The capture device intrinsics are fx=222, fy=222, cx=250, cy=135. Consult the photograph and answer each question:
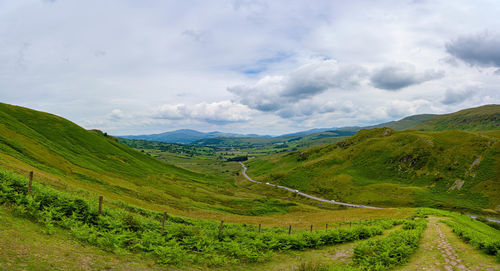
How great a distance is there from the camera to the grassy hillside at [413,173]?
99812 mm

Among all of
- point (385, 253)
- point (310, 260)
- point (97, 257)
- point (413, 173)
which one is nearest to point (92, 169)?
point (97, 257)

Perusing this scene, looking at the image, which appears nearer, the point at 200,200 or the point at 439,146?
the point at 200,200

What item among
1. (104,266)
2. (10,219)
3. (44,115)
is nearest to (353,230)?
(104,266)

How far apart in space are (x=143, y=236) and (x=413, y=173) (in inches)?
5826

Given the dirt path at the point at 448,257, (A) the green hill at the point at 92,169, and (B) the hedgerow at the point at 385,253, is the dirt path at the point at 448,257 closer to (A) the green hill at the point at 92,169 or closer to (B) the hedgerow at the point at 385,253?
(B) the hedgerow at the point at 385,253

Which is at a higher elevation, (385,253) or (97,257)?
(385,253)

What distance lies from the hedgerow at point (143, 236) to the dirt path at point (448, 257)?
735 cm

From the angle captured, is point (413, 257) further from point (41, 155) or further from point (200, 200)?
point (41, 155)

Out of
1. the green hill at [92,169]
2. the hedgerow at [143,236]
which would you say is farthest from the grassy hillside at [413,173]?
the hedgerow at [143,236]

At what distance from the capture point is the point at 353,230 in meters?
26.2

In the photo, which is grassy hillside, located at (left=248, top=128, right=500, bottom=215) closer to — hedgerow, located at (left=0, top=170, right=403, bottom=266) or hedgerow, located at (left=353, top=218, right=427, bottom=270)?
hedgerow, located at (left=353, top=218, right=427, bottom=270)

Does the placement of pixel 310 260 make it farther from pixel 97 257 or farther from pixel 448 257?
pixel 97 257

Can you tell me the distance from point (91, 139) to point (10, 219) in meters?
105

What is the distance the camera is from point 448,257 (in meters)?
17.1
